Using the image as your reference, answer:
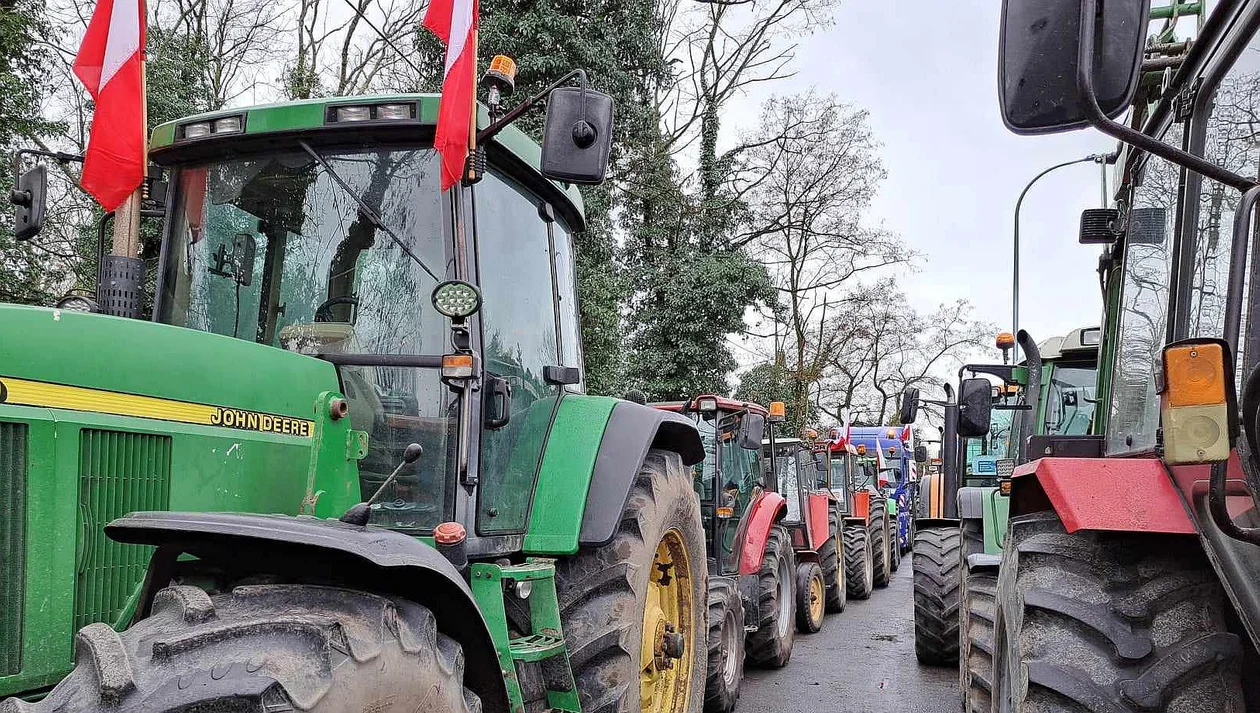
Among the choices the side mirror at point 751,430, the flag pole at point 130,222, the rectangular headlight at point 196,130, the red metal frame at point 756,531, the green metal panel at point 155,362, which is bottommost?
the red metal frame at point 756,531

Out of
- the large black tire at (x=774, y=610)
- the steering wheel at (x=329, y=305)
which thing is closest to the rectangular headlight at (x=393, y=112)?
the steering wheel at (x=329, y=305)

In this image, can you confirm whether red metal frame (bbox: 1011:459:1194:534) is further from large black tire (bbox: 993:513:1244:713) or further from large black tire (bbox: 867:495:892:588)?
large black tire (bbox: 867:495:892:588)

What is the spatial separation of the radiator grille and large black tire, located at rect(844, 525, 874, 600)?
40.2ft

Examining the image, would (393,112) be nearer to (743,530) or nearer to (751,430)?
(751,430)

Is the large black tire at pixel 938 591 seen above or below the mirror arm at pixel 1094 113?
below

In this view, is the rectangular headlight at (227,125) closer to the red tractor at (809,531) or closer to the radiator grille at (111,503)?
the radiator grille at (111,503)

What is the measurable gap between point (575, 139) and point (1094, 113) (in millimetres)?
1763

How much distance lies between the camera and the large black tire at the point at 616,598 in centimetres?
350

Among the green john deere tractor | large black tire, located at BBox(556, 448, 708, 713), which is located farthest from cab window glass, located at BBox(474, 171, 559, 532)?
large black tire, located at BBox(556, 448, 708, 713)

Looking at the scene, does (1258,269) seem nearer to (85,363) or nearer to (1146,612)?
(1146,612)

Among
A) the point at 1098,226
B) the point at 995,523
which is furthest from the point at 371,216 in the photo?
the point at 995,523

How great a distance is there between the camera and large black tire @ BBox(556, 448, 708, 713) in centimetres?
350

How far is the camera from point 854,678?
26.8 feet

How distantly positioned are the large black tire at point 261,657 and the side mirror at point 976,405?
485 centimetres
